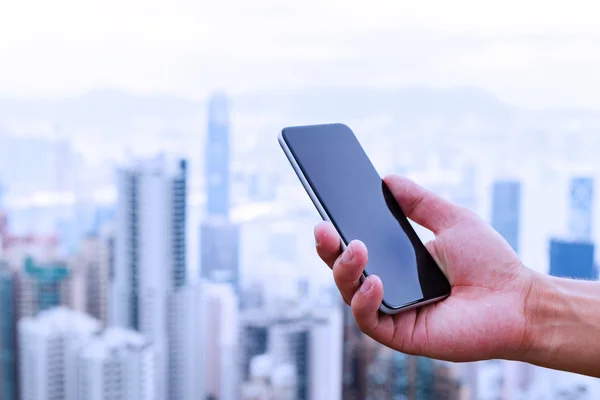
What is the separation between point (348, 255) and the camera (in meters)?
0.56

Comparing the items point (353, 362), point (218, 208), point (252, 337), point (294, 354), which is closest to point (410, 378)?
point (353, 362)

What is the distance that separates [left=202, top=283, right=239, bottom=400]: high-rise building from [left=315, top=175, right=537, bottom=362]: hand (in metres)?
1.63

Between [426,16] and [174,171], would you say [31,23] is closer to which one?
[174,171]

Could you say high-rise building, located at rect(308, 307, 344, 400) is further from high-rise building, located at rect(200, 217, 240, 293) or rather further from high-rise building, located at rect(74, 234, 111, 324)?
high-rise building, located at rect(74, 234, 111, 324)

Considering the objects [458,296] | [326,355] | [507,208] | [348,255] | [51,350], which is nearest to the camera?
[348,255]

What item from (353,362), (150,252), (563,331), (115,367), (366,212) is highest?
(366,212)

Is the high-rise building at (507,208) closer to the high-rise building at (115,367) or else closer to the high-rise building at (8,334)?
the high-rise building at (115,367)

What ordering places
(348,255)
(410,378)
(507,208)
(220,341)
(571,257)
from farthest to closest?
(220,341)
(410,378)
(507,208)
(571,257)
(348,255)

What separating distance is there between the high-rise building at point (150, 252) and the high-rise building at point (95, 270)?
1.6 inches

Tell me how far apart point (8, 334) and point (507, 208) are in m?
1.94

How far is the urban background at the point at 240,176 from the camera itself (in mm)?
1801

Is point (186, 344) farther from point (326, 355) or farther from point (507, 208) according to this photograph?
point (507, 208)

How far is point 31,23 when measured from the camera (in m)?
2.04

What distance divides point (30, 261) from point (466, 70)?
72.7 inches
